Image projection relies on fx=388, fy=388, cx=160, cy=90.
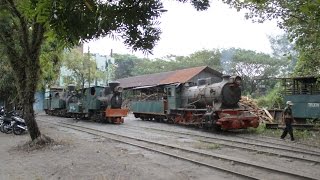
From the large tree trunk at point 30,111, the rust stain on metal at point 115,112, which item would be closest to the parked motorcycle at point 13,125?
the large tree trunk at point 30,111

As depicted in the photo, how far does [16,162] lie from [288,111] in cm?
1020

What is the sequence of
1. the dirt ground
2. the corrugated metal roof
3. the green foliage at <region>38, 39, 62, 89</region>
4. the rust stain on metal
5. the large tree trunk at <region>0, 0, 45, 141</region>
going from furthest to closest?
the corrugated metal roof, the rust stain on metal, the green foliage at <region>38, 39, 62, 89</region>, the large tree trunk at <region>0, 0, 45, 141</region>, the dirt ground

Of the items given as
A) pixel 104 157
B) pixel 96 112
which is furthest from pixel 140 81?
pixel 104 157

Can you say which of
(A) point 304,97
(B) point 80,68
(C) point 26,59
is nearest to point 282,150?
(A) point 304,97

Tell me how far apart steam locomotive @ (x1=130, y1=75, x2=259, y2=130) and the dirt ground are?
616cm

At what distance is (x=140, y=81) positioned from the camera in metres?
42.8

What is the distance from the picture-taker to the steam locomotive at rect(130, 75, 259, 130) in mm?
17938

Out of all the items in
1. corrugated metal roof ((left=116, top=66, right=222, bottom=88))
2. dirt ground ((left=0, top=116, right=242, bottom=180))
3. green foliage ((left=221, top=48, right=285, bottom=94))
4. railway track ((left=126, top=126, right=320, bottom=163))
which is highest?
green foliage ((left=221, top=48, right=285, bottom=94))

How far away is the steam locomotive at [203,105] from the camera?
1794 cm

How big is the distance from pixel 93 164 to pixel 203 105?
11.9 m

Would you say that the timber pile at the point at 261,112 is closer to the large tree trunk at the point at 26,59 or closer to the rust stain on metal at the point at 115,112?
the rust stain on metal at the point at 115,112

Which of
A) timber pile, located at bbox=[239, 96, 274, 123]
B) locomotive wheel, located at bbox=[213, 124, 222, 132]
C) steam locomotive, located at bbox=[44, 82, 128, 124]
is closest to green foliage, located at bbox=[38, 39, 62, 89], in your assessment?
steam locomotive, located at bbox=[44, 82, 128, 124]

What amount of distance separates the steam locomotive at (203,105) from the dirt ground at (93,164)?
616cm

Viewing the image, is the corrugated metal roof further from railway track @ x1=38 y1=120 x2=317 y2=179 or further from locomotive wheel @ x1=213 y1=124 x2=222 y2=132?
railway track @ x1=38 y1=120 x2=317 y2=179
